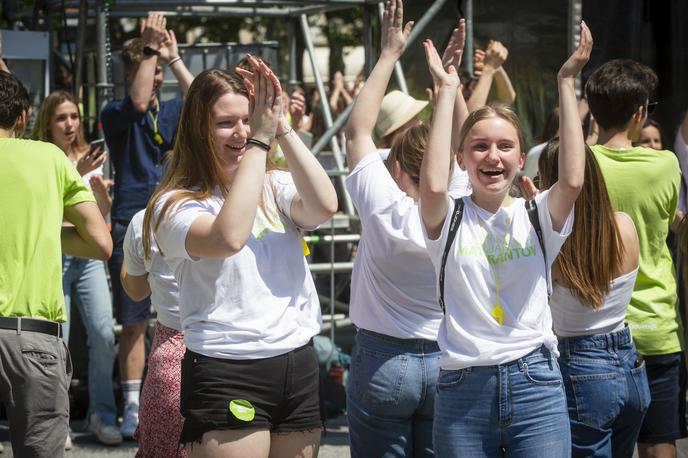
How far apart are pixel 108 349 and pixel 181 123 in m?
3.03

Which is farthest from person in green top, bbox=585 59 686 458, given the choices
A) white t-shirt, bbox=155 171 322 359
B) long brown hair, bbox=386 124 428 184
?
white t-shirt, bbox=155 171 322 359

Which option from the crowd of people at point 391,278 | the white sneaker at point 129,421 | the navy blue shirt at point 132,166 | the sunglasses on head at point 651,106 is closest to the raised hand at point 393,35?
the crowd of people at point 391,278

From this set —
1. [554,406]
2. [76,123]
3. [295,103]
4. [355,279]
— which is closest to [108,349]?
[76,123]

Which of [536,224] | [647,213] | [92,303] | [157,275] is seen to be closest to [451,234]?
[536,224]

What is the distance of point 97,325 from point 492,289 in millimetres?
3408

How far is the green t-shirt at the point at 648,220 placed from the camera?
419 centimetres

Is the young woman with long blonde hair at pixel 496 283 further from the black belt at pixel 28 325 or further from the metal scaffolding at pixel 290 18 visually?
the metal scaffolding at pixel 290 18

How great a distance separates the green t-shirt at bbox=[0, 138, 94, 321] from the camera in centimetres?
368

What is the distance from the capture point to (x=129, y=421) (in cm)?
606

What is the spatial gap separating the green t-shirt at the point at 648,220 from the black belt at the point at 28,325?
7.09 feet

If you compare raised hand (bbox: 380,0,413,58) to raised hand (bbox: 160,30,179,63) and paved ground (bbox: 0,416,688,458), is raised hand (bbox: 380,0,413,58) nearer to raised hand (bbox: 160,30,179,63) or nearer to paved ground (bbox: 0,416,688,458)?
raised hand (bbox: 160,30,179,63)

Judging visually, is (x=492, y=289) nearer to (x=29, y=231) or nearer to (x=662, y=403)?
(x=662, y=403)

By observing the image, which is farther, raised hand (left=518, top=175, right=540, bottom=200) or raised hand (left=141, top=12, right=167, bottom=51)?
raised hand (left=141, top=12, right=167, bottom=51)

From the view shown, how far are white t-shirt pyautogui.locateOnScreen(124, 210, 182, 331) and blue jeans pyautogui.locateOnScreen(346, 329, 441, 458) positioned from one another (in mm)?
751
